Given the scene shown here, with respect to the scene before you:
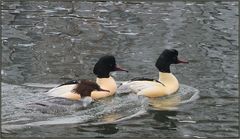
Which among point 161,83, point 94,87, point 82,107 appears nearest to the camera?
point 82,107

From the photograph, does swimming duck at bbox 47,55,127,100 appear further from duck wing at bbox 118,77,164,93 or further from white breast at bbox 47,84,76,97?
duck wing at bbox 118,77,164,93

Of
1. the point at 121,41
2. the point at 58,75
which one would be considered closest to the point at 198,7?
the point at 121,41

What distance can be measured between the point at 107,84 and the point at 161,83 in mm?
1165

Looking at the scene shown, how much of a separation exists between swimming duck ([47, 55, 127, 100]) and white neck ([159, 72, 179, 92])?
3.43 feet

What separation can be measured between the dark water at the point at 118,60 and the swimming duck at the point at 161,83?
0.97 ft

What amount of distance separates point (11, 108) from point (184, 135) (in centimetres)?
303

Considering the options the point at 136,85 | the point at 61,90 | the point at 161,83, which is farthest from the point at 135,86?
the point at 61,90

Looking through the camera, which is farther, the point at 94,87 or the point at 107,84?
the point at 107,84

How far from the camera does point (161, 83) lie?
12.2 meters

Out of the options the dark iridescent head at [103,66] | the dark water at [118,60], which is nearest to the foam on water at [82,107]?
the dark water at [118,60]

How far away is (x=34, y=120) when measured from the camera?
990cm

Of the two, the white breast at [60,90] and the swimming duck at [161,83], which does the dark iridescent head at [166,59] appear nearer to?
the swimming duck at [161,83]

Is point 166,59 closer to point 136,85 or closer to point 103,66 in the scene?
point 136,85

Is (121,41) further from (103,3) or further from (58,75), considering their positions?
(103,3)
